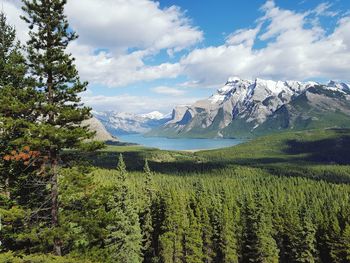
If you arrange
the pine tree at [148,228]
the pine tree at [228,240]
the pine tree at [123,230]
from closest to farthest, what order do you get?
1. the pine tree at [123,230]
2. the pine tree at [228,240]
3. the pine tree at [148,228]

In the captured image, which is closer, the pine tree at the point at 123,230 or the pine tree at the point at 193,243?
the pine tree at the point at 123,230

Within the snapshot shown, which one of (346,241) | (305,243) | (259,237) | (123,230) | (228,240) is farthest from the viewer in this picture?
(228,240)

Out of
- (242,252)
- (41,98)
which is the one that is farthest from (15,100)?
(242,252)

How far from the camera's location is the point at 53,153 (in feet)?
78.7

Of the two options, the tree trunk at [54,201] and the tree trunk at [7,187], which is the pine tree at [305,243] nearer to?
the tree trunk at [54,201]

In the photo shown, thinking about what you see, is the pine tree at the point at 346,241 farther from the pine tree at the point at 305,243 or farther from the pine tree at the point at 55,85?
the pine tree at the point at 55,85

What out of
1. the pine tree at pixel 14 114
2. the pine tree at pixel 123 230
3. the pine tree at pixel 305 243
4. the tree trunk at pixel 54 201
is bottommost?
the pine tree at pixel 305 243

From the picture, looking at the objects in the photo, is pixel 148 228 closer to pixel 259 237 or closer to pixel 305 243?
pixel 259 237

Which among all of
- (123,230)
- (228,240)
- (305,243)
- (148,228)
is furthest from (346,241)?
(123,230)

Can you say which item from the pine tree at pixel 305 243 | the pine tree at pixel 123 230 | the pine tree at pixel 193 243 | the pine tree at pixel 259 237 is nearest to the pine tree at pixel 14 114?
the pine tree at pixel 123 230

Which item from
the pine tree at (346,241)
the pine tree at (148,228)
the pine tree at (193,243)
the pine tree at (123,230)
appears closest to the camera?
the pine tree at (123,230)

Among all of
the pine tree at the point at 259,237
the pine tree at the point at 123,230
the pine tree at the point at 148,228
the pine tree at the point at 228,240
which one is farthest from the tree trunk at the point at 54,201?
the pine tree at the point at 148,228

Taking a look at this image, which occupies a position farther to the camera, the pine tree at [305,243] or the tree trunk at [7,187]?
the pine tree at [305,243]

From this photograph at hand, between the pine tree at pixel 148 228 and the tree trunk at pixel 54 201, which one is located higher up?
A: the tree trunk at pixel 54 201
